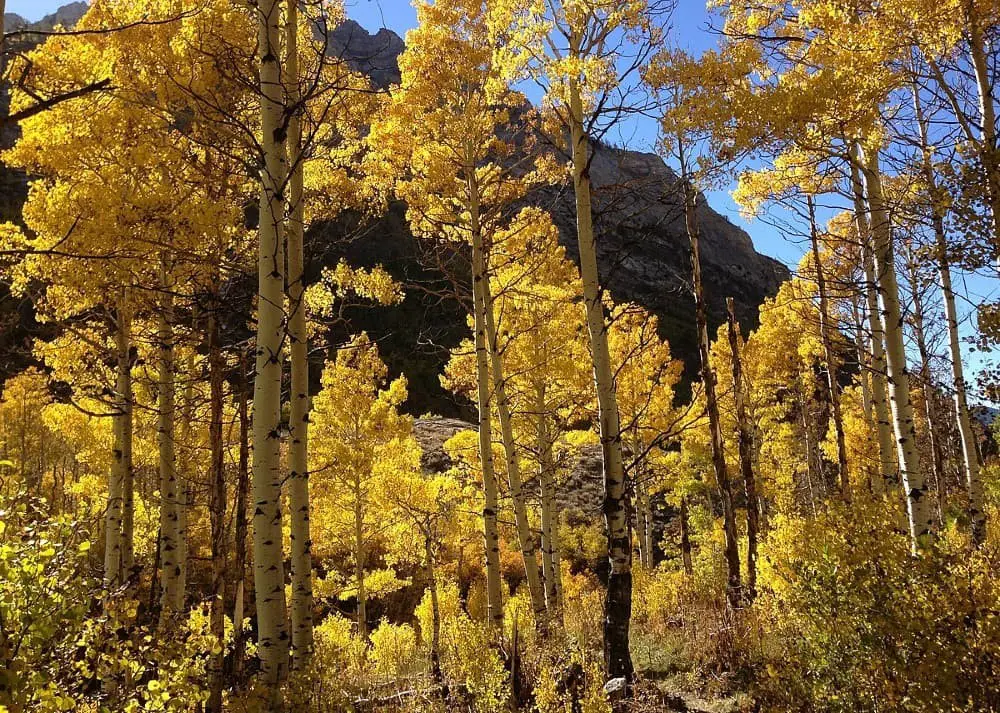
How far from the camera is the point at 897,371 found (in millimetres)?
5902

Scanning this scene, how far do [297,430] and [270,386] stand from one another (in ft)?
2.86

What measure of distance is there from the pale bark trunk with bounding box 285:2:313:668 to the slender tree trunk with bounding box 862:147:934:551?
5.38 m

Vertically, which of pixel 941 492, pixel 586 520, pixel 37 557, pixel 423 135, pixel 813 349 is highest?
pixel 423 135

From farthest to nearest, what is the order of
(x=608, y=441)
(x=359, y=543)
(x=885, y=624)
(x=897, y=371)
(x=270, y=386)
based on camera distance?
(x=359, y=543) < (x=897, y=371) < (x=608, y=441) < (x=270, y=386) < (x=885, y=624)

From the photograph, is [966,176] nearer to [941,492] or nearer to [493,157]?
[493,157]

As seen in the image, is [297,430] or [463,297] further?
[463,297]

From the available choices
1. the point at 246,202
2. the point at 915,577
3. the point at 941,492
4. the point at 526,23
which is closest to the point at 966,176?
the point at 915,577

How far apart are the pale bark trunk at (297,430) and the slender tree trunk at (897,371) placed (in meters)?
5.38

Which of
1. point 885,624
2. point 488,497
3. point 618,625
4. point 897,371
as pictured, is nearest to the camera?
point 885,624

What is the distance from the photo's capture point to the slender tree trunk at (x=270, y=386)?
3.70 meters

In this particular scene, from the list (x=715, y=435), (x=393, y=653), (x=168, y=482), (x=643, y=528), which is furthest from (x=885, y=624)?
(x=643, y=528)

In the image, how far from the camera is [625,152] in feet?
18.0

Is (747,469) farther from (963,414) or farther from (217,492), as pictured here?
(217,492)

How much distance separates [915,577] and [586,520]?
79.7ft
